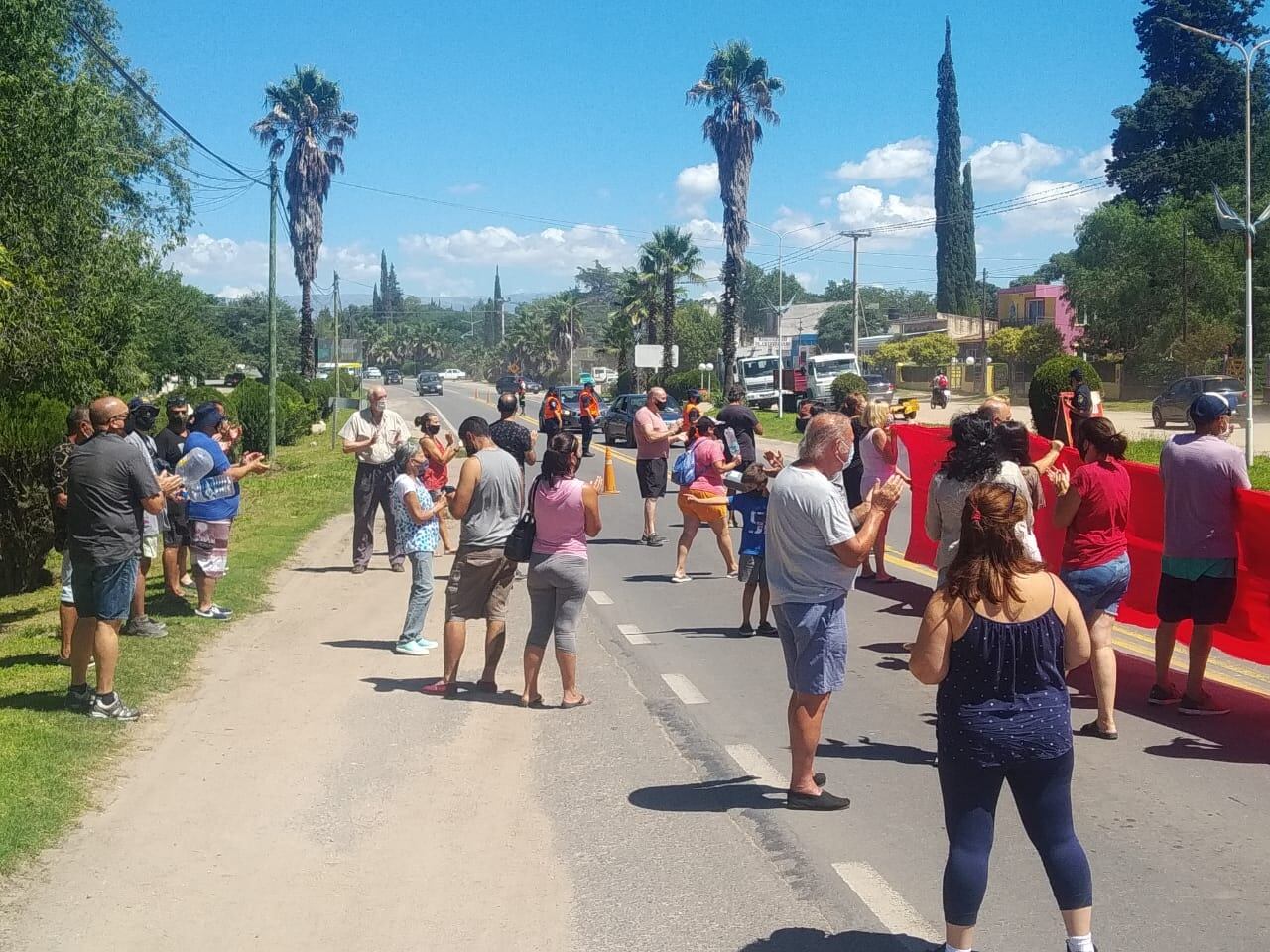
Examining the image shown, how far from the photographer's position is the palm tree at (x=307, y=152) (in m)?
60.9

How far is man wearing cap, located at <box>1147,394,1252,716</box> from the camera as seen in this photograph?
290 inches

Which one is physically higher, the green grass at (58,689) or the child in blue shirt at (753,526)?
the child in blue shirt at (753,526)

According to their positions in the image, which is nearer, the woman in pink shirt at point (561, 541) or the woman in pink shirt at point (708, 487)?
the woman in pink shirt at point (561, 541)

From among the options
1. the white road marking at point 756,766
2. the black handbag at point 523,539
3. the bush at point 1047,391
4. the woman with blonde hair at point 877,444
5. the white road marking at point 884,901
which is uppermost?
the bush at point 1047,391

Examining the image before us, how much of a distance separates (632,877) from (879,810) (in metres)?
1.44

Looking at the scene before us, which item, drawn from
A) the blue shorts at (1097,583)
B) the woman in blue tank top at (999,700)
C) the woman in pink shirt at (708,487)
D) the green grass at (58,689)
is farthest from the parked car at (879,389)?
the woman in blue tank top at (999,700)

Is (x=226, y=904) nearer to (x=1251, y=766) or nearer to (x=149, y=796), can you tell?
(x=149, y=796)

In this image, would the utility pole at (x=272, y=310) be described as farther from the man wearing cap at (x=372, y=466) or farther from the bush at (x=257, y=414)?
the man wearing cap at (x=372, y=466)

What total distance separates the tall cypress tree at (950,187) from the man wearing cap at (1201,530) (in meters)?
97.6

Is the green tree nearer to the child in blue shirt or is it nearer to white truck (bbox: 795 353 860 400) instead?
white truck (bbox: 795 353 860 400)

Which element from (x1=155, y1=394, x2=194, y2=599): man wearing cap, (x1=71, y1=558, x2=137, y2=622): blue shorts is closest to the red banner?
(x1=71, y1=558, x2=137, y2=622): blue shorts

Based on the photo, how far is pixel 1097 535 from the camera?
24.0 feet

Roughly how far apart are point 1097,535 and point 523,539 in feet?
10.7

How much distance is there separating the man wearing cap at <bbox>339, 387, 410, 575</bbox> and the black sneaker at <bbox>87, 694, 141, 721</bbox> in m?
6.22
